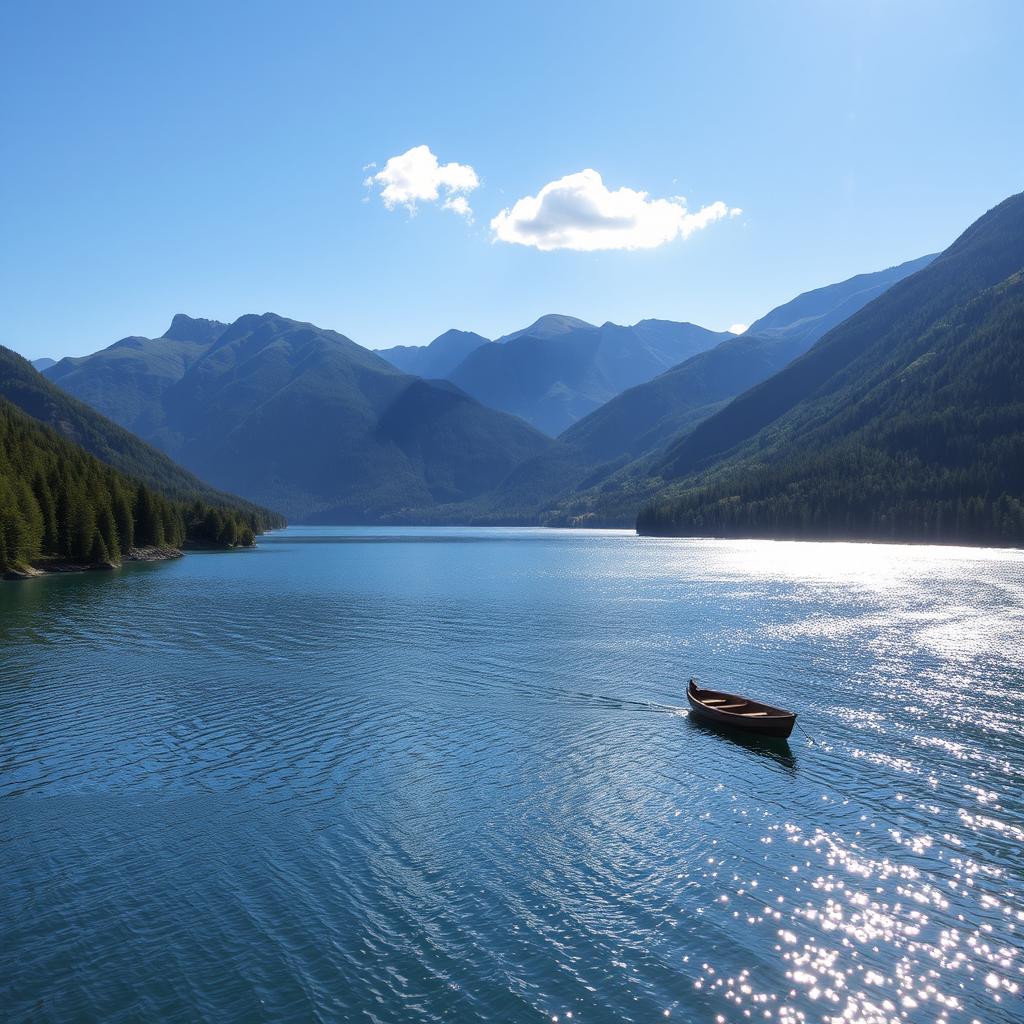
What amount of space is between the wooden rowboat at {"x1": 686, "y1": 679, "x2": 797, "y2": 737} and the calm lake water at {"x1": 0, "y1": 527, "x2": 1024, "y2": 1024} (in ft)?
4.60

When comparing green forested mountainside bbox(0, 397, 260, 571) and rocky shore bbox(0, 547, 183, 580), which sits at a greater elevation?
green forested mountainside bbox(0, 397, 260, 571)

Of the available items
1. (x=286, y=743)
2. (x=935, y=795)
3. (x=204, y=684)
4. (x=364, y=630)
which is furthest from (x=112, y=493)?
(x=935, y=795)

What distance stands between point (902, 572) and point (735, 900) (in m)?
155

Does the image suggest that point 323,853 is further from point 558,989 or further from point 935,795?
point 935,795

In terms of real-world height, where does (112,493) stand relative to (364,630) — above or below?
above

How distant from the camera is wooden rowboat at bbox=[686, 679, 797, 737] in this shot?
47500 mm

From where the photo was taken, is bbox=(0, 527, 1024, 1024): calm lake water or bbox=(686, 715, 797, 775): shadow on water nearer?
bbox=(0, 527, 1024, 1024): calm lake water

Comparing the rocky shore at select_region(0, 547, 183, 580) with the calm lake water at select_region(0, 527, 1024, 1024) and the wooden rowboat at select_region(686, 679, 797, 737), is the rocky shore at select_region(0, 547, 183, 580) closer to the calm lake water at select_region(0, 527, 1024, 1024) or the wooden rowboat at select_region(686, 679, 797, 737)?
the calm lake water at select_region(0, 527, 1024, 1024)

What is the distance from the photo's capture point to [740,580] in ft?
506

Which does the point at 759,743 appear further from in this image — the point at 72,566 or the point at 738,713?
the point at 72,566

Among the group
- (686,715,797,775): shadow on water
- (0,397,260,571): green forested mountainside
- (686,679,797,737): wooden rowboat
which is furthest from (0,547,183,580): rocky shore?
(686,715,797,775): shadow on water

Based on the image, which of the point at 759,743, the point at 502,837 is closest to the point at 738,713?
the point at 759,743

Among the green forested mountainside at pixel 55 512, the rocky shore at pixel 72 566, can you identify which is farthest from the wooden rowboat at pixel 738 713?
the rocky shore at pixel 72 566

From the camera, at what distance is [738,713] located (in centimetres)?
5100
